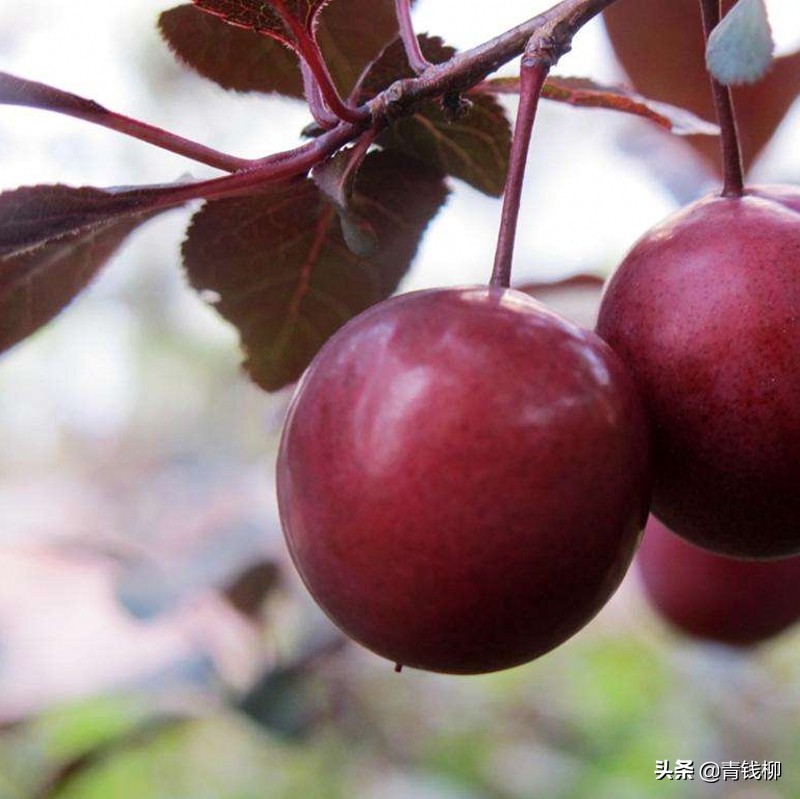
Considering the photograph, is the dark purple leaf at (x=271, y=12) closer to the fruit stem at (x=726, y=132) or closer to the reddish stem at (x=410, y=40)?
the reddish stem at (x=410, y=40)

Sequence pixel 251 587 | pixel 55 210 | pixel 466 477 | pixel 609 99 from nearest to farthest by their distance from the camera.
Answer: pixel 466 477
pixel 55 210
pixel 609 99
pixel 251 587

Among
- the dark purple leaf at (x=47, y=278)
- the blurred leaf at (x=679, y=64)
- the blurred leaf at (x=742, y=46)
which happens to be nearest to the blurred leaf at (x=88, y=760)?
the dark purple leaf at (x=47, y=278)

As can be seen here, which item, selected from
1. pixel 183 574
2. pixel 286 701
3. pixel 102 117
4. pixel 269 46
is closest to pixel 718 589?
pixel 286 701

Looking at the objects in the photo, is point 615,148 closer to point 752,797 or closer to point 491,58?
point 491,58

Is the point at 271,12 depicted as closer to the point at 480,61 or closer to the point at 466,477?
the point at 480,61

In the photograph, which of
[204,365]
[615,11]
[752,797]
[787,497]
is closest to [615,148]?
[615,11]

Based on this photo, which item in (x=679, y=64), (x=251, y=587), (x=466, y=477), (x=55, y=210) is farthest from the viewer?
(x=251, y=587)
